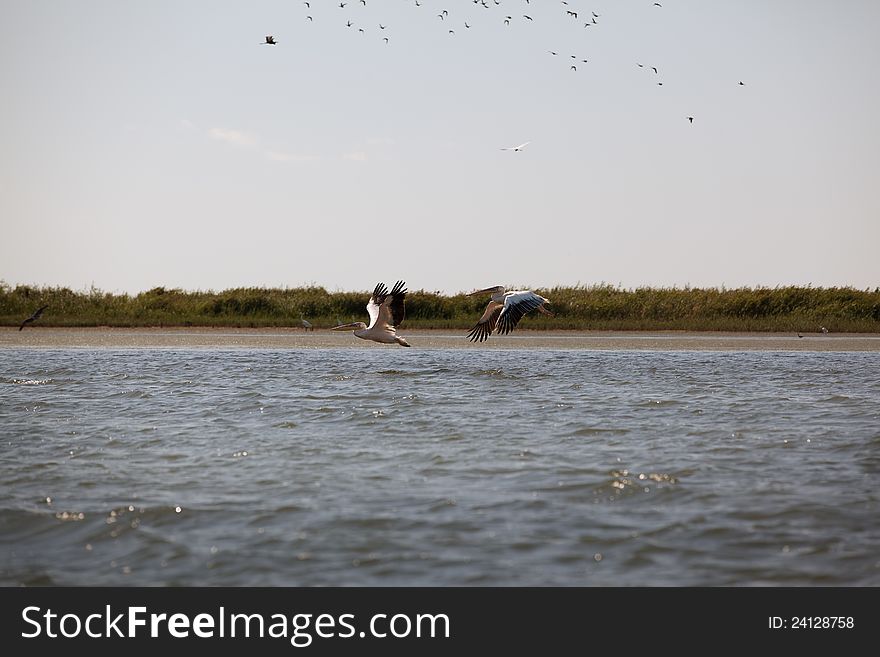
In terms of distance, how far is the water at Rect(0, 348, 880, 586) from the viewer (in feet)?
20.1

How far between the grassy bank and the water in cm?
1281

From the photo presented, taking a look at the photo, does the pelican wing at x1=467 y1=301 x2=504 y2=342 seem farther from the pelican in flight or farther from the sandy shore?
the sandy shore

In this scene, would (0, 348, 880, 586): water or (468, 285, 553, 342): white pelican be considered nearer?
(0, 348, 880, 586): water

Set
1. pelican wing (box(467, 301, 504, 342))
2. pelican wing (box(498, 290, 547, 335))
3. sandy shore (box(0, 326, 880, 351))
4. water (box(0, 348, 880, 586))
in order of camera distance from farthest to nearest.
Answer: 1. sandy shore (box(0, 326, 880, 351))
2. pelican wing (box(467, 301, 504, 342))
3. pelican wing (box(498, 290, 547, 335))
4. water (box(0, 348, 880, 586))

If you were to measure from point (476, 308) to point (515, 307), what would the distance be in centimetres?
1527

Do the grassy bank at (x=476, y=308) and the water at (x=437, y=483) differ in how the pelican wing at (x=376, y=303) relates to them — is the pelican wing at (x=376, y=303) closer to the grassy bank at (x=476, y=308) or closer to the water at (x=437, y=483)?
the water at (x=437, y=483)

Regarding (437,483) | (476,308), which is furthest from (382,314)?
(476,308)

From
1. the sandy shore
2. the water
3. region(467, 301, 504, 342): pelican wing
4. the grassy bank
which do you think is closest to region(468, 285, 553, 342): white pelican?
region(467, 301, 504, 342): pelican wing

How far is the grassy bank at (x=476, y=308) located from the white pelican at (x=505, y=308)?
11.2m

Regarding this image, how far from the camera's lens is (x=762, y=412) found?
42.3ft

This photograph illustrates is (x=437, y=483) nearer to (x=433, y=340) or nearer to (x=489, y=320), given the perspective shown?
(x=489, y=320)

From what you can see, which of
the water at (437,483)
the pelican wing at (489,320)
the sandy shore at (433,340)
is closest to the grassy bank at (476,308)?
the sandy shore at (433,340)
